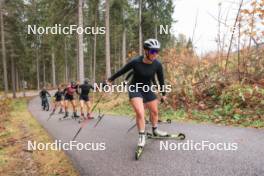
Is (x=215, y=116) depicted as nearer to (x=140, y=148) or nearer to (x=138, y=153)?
(x=140, y=148)

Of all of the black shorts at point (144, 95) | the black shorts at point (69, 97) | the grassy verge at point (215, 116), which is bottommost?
the grassy verge at point (215, 116)

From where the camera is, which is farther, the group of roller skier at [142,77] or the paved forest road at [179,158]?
the group of roller skier at [142,77]

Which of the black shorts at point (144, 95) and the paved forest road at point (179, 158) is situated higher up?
the black shorts at point (144, 95)

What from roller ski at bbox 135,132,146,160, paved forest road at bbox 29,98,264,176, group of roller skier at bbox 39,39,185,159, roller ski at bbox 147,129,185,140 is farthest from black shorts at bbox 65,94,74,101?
roller ski at bbox 135,132,146,160

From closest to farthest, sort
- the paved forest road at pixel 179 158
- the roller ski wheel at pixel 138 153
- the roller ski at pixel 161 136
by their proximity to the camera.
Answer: the paved forest road at pixel 179 158, the roller ski wheel at pixel 138 153, the roller ski at pixel 161 136

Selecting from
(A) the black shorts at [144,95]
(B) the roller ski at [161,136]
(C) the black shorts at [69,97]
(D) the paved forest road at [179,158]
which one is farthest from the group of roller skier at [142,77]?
(C) the black shorts at [69,97]

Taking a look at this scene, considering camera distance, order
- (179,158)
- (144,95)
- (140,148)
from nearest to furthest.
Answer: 1. (179,158)
2. (140,148)
3. (144,95)

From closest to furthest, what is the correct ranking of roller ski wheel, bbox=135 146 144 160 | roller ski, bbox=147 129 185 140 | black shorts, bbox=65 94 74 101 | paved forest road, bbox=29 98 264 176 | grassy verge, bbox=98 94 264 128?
1. paved forest road, bbox=29 98 264 176
2. roller ski wheel, bbox=135 146 144 160
3. roller ski, bbox=147 129 185 140
4. grassy verge, bbox=98 94 264 128
5. black shorts, bbox=65 94 74 101

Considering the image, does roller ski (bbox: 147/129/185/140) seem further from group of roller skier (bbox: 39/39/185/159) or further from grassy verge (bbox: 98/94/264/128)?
grassy verge (bbox: 98/94/264/128)

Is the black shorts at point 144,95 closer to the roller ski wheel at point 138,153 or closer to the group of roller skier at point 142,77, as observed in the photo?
the group of roller skier at point 142,77

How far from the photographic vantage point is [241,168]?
14.8ft

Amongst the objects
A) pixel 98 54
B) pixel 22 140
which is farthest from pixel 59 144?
pixel 98 54

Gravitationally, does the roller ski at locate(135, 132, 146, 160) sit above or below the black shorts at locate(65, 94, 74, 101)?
below

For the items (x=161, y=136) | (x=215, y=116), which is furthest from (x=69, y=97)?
(x=161, y=136)
